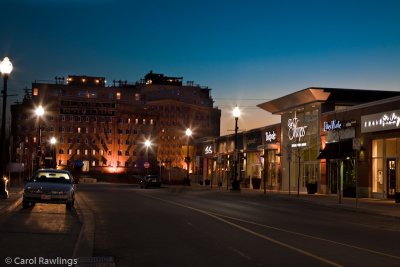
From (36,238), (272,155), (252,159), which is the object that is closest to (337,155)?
(272,155)

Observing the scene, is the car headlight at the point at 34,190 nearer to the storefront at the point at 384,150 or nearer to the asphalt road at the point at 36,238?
the asphalt road at the point at 36,238

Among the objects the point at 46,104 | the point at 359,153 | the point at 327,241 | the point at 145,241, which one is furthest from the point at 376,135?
the point at 46,104

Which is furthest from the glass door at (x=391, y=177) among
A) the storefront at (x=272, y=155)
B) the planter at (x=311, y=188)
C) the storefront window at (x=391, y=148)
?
the storefront at (x=272, y=155)

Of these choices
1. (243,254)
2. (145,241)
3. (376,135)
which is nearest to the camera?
(243,254)

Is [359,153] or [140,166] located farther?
[140,166]

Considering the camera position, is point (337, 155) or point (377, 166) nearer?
point (377, 166)

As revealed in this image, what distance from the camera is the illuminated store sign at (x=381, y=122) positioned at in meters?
37.9

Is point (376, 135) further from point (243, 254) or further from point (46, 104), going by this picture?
point (46, 104)

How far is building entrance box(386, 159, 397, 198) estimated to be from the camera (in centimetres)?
3946

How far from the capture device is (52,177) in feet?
84.8

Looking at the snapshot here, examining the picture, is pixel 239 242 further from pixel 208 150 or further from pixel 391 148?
pixel 208 150

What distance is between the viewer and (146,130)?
15888 cm

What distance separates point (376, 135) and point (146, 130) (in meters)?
121

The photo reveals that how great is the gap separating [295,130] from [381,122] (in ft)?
52.9
